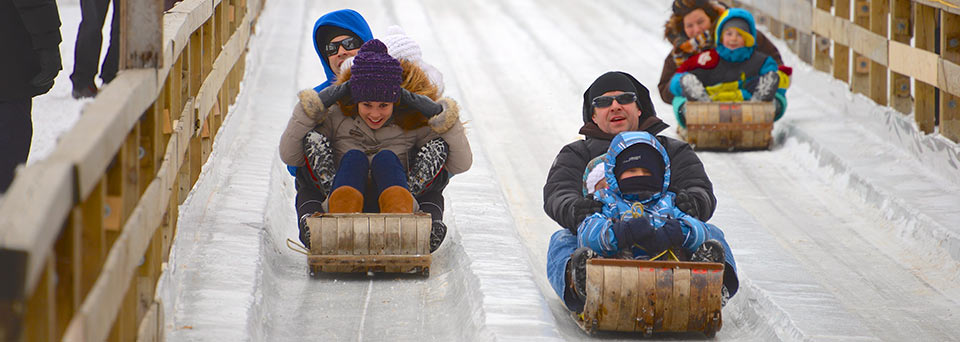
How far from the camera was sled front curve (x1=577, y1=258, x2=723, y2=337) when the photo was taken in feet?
12.0

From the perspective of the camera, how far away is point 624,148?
3.85m

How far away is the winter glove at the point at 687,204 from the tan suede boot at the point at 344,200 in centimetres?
123

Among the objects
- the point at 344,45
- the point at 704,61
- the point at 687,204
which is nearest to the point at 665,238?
the point at 687,204

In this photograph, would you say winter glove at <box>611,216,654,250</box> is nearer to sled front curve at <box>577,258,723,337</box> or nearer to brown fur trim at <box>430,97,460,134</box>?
sled front curve at <box>577,258,723,337</box>

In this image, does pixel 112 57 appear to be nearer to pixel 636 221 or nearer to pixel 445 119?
pixel 445 119

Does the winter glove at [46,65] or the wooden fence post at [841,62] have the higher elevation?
the winter glove at [46,65]

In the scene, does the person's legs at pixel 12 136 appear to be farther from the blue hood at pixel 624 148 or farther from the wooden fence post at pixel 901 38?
the wooden fence post at pixel 901 38

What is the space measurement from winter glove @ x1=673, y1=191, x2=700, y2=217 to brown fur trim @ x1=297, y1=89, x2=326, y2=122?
1.46 m

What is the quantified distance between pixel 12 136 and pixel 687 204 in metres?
2.50

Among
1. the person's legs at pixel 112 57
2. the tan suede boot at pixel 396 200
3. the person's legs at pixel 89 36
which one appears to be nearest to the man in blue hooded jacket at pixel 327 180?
the tan suede boot at pixel 396 200

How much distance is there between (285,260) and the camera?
183 inches

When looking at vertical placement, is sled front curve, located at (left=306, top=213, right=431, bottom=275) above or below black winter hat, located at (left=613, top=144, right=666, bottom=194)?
A: below

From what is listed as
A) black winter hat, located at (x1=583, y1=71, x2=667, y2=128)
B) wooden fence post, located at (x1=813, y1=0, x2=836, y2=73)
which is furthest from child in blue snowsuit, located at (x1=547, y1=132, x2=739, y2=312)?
wooden fence post, located at (x1=813, y1=0, x2=836, y2=73)

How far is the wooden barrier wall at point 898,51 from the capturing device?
634 centimetres
